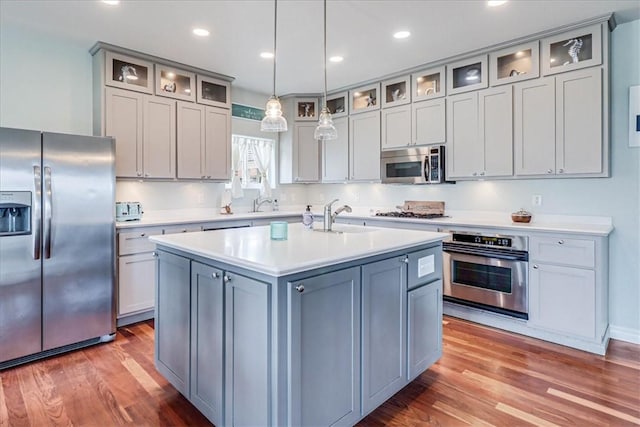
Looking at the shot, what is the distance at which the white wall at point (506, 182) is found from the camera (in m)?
3.02

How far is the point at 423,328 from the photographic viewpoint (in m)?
2.29

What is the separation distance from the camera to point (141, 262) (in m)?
3.40

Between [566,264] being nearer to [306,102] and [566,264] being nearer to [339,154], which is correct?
[339,154]

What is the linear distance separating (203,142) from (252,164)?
1.02m

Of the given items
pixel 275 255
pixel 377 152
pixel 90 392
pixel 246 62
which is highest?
pixel 246 62

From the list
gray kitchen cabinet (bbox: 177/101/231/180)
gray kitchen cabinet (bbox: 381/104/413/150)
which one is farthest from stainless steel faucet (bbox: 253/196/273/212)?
gray kitchen cabinet (bbox: 381/104/413/150)

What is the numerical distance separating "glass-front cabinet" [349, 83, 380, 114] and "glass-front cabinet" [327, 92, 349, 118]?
84mm

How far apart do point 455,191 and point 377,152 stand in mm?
1080

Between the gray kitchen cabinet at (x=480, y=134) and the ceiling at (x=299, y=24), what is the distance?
51 cm

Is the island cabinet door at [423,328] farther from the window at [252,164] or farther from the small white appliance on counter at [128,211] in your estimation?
the window at [252,164]

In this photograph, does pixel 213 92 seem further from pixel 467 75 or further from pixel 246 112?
pixel 467 75

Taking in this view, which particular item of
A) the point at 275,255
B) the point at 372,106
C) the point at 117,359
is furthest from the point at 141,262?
the point at 372,106

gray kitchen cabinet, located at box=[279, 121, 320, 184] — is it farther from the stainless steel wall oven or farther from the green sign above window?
the stainless steel wall oven

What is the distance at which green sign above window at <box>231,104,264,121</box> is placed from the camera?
4.88 meters
